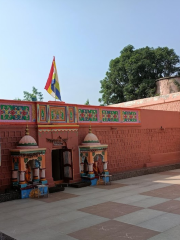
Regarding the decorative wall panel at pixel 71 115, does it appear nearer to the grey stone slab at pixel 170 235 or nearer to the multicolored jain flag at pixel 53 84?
the multicolored jain flag at pixel 53 84

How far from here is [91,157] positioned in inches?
410

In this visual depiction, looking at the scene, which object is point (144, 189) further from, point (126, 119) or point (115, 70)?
point (115, 70)

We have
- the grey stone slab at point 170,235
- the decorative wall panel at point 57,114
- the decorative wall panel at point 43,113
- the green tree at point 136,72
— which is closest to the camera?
the grey stone slab at point 170,235

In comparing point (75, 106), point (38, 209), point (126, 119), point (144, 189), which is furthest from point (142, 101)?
point (38, 209)

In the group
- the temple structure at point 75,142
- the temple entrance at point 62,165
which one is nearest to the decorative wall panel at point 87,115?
the temple structure at point 75,142

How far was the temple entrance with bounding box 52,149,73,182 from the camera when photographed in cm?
1052

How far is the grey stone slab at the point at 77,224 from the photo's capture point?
17.6 feet

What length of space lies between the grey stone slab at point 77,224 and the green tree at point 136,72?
2117cm

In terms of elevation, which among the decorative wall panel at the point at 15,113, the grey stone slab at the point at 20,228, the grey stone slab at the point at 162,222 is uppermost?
the decorative wall panel at the point at 15,113

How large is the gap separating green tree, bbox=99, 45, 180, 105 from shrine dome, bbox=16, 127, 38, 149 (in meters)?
18.8

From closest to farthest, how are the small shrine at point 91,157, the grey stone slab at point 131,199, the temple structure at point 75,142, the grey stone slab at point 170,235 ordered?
1. the grey stone slab at point 170,235
2. the grey stone slab at point 131,199
3. the temple structure at point 75,142
4. the small shrine at point 91,157

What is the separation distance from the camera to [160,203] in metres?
7.19

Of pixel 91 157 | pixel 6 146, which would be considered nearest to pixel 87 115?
pixel 91 157

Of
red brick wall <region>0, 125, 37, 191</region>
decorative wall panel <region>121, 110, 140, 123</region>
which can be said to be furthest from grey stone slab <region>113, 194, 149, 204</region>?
decorative wall panel <region>121, 110, 140, 123</region>
